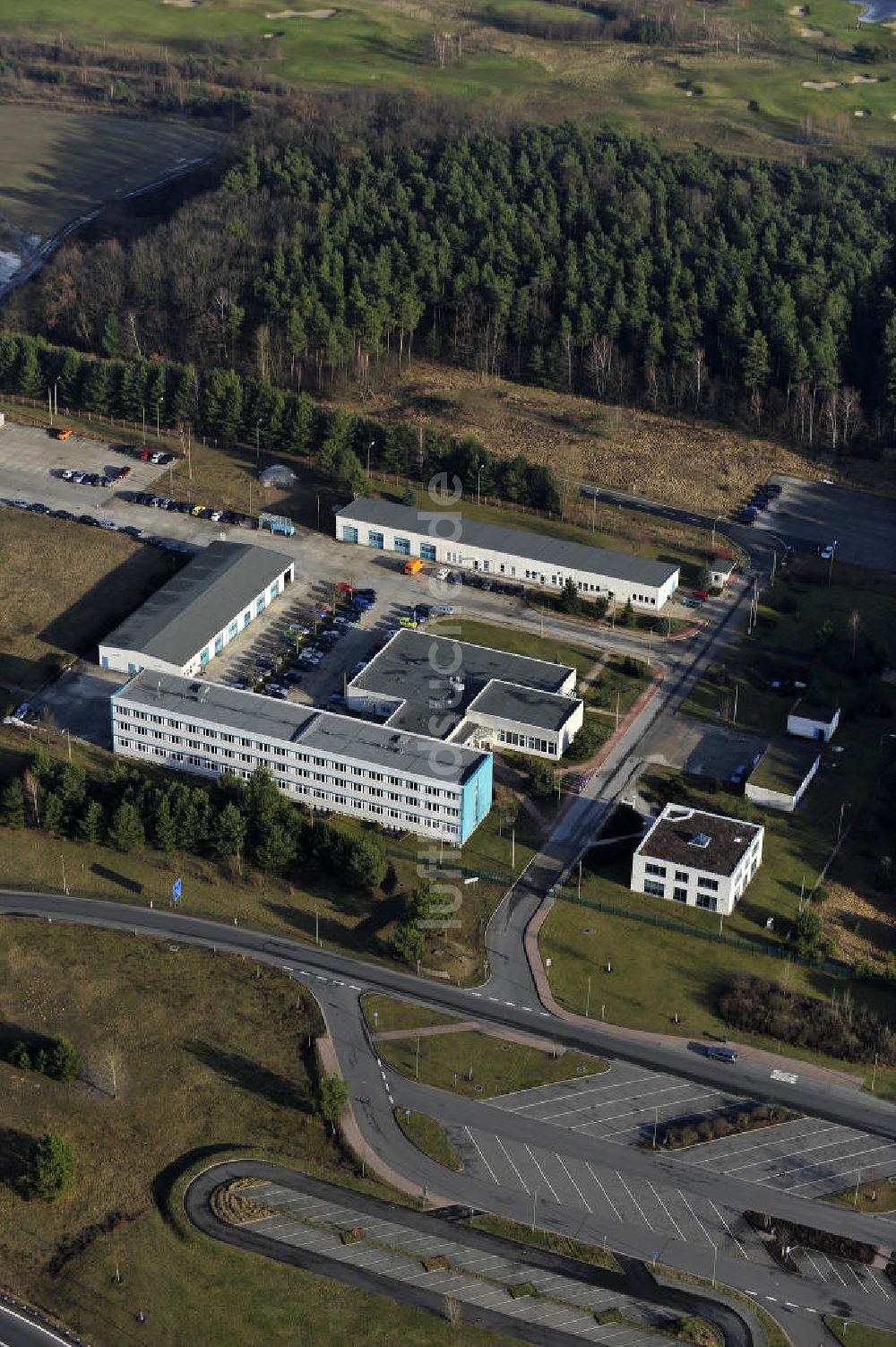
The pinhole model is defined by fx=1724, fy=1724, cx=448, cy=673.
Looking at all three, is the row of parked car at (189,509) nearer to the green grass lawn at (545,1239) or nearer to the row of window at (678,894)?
the row of window at (678,894)

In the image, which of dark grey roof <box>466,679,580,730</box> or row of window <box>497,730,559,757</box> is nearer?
row of window <box>497,730,559,757</box>

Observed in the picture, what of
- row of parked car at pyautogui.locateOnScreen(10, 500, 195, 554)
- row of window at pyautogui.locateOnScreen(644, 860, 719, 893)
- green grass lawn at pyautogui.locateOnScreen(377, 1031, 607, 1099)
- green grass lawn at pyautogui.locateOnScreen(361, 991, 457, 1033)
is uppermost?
row of parked car at pyautogui.locateOnScreen(10, 500, 195, 554)

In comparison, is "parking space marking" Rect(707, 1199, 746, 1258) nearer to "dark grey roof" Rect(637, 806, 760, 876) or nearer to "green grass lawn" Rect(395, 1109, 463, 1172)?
"green grass lawn" Rect(395, 1109, 463, 1172)

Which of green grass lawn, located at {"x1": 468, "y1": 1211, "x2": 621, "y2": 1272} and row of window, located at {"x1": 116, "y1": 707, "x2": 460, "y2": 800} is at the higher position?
row of window, located at {"x1": 116, "y1": 707, "x2": 460, "y2": 800}

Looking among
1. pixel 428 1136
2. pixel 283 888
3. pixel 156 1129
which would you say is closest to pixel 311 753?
pixel 283 888

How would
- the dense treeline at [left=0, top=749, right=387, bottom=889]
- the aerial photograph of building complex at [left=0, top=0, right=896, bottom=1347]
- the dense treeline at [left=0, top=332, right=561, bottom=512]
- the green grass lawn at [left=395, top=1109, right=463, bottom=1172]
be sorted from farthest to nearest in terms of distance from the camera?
the dense treeline at [left=0, top=332, right=561, bottom=512]
the dense treeline at [left=0, top=749, right=387, bottom=889]
the green grass lawn at [left=395, top=1109, right=463, bottom=1172]
the aerial photograph of building complex at [left=0, top=0, right=896, bottom=1347]

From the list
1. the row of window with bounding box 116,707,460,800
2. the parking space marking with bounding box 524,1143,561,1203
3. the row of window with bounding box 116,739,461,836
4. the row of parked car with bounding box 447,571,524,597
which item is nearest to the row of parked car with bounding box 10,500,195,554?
the row of parked car with bounding box 447,571,524,597

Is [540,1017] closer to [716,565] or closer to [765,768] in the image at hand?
[765,768]

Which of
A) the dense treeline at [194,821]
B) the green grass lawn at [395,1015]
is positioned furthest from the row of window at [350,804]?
the green grass lawn at [395,1015]

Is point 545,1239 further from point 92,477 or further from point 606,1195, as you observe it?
point 92,477
